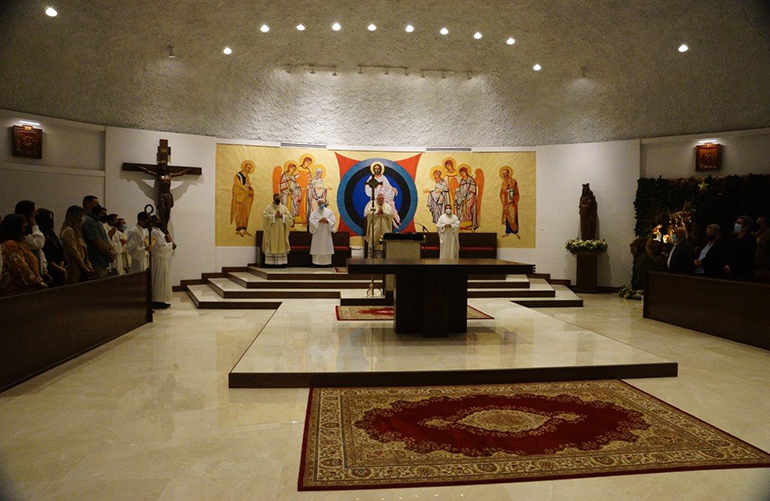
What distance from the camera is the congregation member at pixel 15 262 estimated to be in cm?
493

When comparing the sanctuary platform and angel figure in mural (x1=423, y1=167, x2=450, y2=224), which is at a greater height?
angel figure in mural (x1=423, y1=167, x2=450, y2=224)

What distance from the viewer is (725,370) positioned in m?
5.35

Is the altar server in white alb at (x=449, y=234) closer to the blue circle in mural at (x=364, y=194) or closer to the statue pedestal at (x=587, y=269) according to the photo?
the blue circle in mural at (x=364, y=194)

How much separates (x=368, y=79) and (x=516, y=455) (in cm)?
1153

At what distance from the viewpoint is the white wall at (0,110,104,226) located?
9797 millimetres

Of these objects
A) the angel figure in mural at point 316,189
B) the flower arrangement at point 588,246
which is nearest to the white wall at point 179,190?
the angel figure in mural at point 316,189

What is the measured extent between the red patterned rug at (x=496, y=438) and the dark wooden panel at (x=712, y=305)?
3.18 meters

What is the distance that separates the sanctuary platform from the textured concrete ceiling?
728cm

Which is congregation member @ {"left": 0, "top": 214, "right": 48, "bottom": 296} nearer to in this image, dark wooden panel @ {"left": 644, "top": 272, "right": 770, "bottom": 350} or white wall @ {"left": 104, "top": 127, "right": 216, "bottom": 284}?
white wall @ {"left": 104, "top": 127, "right": 216, "bottom": 284}

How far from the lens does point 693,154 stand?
39.1 feet

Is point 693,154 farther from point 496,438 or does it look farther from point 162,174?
point 162,174

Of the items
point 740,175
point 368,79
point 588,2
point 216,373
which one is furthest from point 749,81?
point 216,373

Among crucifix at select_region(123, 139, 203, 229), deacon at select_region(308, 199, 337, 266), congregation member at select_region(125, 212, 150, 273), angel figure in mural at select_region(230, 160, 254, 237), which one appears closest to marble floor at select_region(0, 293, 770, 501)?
congregation member at select_region(125, 212, 150, 273)

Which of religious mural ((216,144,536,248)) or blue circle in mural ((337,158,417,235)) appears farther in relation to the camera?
blue circle in mural ((337,158,417,235))
